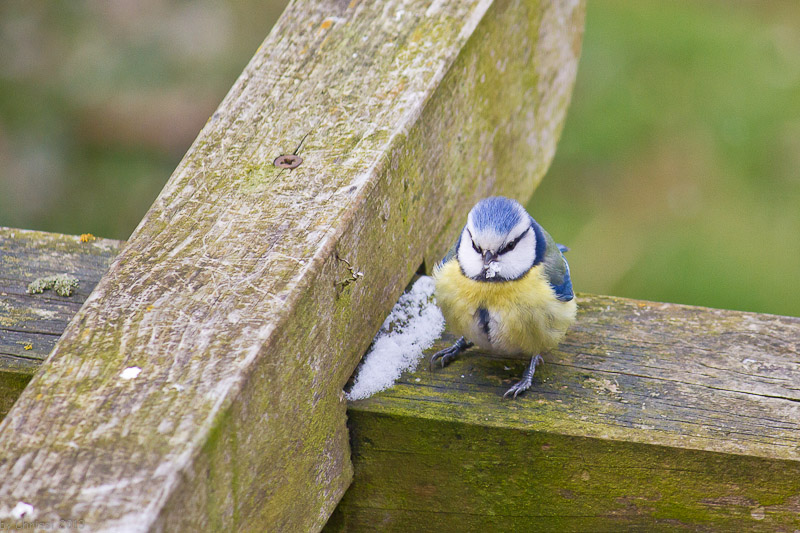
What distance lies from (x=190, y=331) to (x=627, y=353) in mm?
832

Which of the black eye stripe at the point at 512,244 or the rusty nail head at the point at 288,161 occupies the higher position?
the rusty nail head at the point at 288,161

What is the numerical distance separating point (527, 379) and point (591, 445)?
233 mm

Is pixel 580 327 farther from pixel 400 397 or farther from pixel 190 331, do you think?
pixel 190 331

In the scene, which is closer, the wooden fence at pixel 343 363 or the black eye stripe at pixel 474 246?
the wooden fence at pixel 343 363

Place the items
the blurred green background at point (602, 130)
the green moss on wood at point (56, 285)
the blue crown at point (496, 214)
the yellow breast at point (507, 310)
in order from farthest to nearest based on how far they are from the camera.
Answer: the blurred green background at point (602, 130), the blue crown at point (496, 214), the yellow breast at point (507, 310), the green moss on wood at point (56, 285)

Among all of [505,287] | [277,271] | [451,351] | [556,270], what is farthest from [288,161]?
[556,270]

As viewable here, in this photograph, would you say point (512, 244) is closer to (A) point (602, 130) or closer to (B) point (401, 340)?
(B) point (401, 340)

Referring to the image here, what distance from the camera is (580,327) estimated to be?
5.53 feet

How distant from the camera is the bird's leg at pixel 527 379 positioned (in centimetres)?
149

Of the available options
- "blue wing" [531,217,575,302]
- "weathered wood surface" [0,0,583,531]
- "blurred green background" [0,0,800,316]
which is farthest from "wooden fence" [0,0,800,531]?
"blurred green background" [0,0,800,316]

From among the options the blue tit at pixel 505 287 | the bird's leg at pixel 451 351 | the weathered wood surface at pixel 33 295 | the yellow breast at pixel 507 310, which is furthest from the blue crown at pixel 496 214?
the weathered wood surface at pixel 33 295

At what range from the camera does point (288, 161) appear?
1.47m

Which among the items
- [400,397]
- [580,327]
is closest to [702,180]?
[580,327]

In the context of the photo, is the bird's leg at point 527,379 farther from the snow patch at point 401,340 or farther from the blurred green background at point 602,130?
the blurred green background at point 602,130
